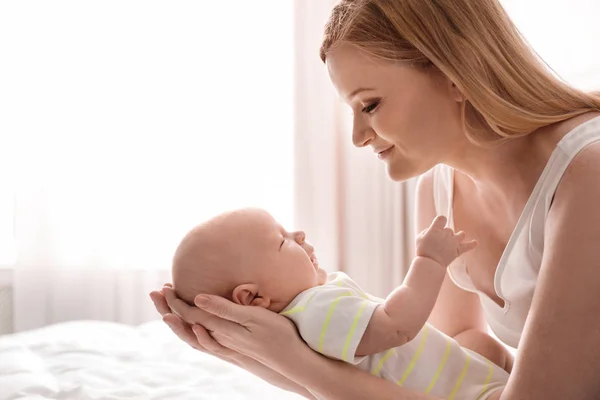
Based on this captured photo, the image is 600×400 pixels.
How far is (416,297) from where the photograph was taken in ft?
4.58

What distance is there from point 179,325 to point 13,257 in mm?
1969

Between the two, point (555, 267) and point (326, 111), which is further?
point (326, 111)

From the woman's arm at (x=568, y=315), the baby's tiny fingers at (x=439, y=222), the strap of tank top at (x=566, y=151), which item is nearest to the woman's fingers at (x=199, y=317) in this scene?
the baby's tiny fingers at (x=439, y=222)

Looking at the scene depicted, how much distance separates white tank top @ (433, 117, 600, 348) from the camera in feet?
4.33

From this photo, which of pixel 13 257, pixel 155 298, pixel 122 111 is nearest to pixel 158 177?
pixel 122 111

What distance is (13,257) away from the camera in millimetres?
3152

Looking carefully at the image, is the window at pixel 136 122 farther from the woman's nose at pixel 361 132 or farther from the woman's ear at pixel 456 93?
the woman's ear at pixel 456 93

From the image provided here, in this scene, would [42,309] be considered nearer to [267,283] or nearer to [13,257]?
[13,257]

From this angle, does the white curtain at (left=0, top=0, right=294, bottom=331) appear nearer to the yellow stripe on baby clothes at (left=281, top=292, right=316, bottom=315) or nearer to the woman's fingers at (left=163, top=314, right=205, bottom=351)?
the woman's fingers at (left=163, top=314, right=205, bottom=351)

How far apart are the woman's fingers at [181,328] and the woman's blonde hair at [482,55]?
2.33 feet

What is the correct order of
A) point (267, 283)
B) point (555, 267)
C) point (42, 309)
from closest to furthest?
point (555, 267)
point (267, 283)
point (42, 309)

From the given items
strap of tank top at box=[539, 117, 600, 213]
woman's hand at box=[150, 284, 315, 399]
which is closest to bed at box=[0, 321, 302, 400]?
woman's hand at box=[150, 284, 315, 399]

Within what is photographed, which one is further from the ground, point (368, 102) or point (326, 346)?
point (368, 102)

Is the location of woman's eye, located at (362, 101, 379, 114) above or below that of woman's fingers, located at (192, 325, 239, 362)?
above
